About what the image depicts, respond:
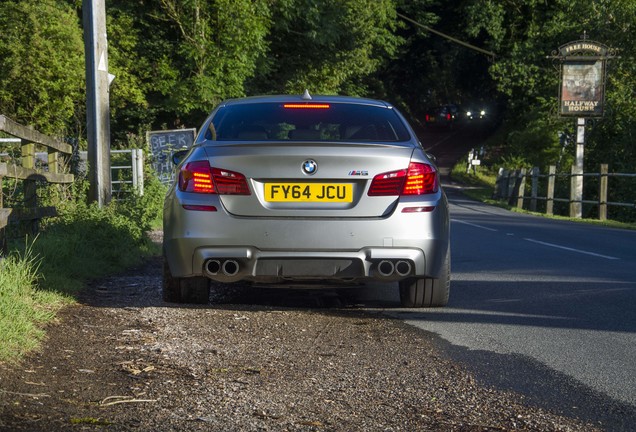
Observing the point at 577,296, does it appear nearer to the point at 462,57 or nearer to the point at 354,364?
the point at 354,364

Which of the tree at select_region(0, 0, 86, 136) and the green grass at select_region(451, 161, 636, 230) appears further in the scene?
the green grass at select_region(451, 161, 636, 230)

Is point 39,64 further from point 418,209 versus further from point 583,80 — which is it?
point 418,209

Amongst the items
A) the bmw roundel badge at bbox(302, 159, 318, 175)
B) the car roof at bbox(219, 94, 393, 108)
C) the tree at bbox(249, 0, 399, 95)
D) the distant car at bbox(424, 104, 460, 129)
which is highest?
the tree at bbox(249, 0, 399, 95)

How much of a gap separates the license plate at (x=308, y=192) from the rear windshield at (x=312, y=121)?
684 millimetres

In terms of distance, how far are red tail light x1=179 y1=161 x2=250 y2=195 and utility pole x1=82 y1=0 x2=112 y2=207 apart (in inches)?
258

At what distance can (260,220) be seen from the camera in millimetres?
6855

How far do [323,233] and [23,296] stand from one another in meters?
2.06

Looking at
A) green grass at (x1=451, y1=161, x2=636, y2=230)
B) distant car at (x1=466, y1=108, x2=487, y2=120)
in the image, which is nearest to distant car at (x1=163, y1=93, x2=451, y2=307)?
green grass at (x1=451, y1=161, x2=636, y2=230)

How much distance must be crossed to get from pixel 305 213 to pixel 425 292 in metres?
1.27

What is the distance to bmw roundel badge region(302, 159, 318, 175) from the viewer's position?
271 inches

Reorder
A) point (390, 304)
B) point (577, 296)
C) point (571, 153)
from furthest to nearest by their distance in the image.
Answer: 1. point (571, 153)
2. point (577, 296)
3. point (390, 304)

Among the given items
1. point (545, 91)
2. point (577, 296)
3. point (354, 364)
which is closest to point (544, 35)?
point (545, 91)

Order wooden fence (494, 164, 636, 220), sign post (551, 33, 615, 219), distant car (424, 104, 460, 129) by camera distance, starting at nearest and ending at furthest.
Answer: wooden fence (494, 164, 636, 220)
sign post (551, 33, 615, 219)
distant car (424, 104, 460, 129)

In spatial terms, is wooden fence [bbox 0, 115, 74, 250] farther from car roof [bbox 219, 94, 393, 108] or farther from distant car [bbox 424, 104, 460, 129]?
distant car [bbox 424, 104, 460, 129]
